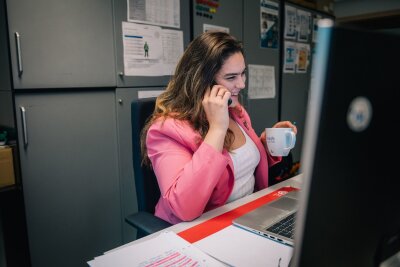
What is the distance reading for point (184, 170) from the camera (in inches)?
36.0

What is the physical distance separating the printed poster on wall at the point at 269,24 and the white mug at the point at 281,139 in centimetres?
166

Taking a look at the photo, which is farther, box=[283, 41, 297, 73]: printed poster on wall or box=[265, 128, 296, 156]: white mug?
box=[283, 41, 297, 73]: printed poster on wall

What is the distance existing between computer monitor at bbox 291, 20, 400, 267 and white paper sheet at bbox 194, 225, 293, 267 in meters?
0.32

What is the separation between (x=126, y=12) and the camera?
5.49 ft

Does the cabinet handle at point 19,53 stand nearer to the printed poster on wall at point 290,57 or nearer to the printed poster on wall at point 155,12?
the printed poster on wall at point 155,12

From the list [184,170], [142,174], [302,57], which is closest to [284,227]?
[184,170]

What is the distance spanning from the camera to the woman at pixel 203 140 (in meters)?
0.90

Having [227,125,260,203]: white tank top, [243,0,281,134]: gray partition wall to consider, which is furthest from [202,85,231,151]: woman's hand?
[243,0,281,134]: gray partition wall

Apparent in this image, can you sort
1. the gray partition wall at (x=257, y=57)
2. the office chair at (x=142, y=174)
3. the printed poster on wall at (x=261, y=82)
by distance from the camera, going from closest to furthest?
the office chair at (x=142, y=174), the gray partition wall at (x=257, y=57), the printed poster on wall at (x=261, y=82)

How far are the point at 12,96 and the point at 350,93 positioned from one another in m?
1.44

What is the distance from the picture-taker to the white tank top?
113 cm

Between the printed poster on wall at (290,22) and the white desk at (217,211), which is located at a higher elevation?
the printed poster on wall at (290,22)

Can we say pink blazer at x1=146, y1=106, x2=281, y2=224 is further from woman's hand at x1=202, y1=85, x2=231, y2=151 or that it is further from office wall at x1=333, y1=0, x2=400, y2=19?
office wall at x1=333, y1=0, x2=400, y2=19

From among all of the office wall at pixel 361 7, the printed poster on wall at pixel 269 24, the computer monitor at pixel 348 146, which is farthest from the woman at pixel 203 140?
the office wall at pixel 361 7
